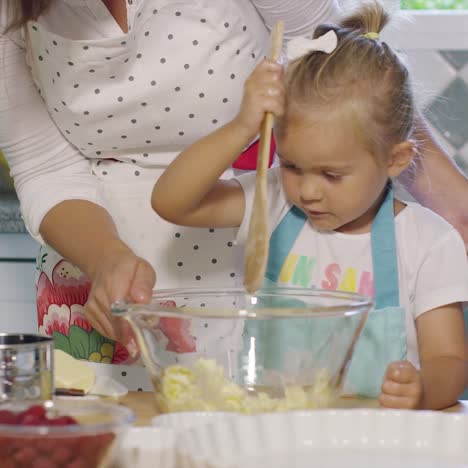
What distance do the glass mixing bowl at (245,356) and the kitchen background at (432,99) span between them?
1.26 meters

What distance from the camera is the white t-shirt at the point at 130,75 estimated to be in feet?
4.20

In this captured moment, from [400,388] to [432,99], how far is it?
1244 mm

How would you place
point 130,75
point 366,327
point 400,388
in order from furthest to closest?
point 130,75, point 366,327, point 400,388

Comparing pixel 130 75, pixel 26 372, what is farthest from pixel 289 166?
pixel 26 372

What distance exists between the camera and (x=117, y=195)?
1355mm

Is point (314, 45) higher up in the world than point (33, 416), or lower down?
higher up

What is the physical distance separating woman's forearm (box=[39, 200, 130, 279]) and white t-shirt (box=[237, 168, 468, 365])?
184mm

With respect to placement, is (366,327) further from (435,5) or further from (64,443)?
(435,5)

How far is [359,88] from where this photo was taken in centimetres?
117

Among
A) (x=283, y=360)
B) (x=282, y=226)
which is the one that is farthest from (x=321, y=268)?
(x=283, y=360)

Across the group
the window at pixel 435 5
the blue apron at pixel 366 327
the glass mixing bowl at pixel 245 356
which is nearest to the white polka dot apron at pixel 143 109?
the blue apron at pixel 366 327

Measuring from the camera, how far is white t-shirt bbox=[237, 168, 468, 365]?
1.19 m

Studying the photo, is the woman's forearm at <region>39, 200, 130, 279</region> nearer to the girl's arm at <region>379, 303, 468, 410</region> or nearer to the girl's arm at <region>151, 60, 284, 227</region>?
the girl's arm at <region>151, 60, 284, 227</region>

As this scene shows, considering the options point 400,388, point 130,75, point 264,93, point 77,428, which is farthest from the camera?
point 130,75
